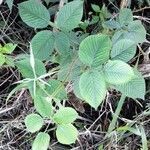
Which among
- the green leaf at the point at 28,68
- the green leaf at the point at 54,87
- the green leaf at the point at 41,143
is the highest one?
the green leaf at the point at 28,68

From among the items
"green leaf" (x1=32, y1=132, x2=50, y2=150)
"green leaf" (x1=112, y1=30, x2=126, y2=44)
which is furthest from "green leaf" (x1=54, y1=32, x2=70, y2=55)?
"green leaf" (x1=32, y1=132, x2=50, y2=150)

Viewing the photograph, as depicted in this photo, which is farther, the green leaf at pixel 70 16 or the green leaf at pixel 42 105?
the green leaf at pixel 70 16

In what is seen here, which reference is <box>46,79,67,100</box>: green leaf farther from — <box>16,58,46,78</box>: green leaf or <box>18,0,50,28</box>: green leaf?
<box>18,0,50,28</box>: green leaf

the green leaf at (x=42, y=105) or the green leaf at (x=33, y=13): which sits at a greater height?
the green leaf at (x=33, y=13)

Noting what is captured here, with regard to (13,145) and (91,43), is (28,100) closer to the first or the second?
(13,145)

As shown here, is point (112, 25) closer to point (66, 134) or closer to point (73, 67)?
point (73, 67)

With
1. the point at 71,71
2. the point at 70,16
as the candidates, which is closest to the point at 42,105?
the point at 71,71

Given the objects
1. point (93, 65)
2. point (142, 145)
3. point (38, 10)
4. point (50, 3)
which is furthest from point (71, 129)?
point (50, 3)

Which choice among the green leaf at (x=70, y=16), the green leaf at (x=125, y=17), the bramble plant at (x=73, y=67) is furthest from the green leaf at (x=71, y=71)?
the green leaf at (x=125, y=17)

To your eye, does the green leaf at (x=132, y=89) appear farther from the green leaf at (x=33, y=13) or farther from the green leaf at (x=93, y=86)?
the green leaf at (x=33, y=13)
